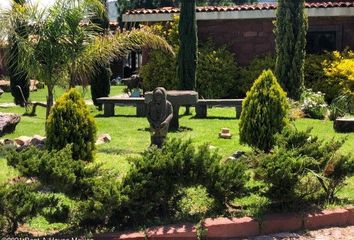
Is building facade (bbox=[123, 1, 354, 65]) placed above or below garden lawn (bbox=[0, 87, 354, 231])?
above

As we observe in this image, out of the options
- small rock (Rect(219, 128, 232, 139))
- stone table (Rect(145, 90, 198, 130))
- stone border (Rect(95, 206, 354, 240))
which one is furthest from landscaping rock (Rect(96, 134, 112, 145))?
stone border (Rect(95, 206, 354, 240))

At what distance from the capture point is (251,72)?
16.4 m

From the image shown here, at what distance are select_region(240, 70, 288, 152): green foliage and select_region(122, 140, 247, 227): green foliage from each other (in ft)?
7.60

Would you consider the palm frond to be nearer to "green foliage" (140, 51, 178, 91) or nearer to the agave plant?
the agave plant

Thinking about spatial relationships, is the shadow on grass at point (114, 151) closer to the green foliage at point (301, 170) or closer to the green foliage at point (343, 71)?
the green foliage at point (301, 170)


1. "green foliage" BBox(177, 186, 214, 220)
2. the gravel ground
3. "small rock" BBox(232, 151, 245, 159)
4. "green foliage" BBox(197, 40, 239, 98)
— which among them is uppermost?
"green foliage" BBox(197, 40, 239, 98)

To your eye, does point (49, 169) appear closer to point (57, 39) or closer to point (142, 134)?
point (57, 39)

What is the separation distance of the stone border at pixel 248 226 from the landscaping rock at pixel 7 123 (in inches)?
259

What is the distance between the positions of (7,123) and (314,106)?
697 cm

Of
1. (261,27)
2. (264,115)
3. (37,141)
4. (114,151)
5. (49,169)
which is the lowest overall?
(114,151)

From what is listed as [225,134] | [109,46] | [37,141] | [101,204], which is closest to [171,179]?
[101,204]

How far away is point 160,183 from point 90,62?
562 centimetres

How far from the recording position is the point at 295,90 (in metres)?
14.1

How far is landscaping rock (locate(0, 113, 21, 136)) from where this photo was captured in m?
10.6
